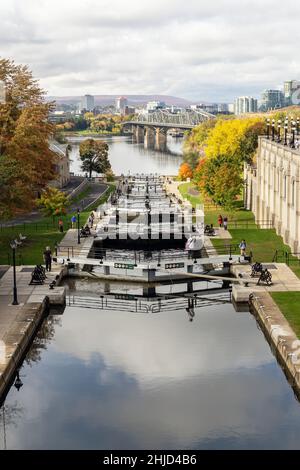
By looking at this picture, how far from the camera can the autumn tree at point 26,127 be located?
221 ft

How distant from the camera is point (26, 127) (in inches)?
2667

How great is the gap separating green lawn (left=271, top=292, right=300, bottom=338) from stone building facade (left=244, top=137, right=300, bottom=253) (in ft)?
37.4

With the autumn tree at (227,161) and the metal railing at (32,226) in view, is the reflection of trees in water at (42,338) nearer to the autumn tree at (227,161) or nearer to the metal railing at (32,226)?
the metal railing at (32,226)

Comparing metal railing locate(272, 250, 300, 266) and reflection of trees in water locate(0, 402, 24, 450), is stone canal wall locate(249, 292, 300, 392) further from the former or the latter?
reflection of trees in water locate(0, 402, 24, 450)

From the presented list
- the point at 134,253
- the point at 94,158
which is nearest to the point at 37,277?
the point at 134,253

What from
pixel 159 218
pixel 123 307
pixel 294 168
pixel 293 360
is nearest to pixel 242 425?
pixel 293 360

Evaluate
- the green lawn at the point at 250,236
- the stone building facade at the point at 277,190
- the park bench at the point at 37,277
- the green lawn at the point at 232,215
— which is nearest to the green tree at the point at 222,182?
the green lawn at the point at 232,215

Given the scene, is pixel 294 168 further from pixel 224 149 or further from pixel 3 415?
pixel 224 149

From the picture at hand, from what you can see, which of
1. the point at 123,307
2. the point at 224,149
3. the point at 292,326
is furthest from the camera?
the point at 224,149

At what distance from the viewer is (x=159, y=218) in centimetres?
7588

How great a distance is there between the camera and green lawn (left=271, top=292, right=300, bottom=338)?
36875mm

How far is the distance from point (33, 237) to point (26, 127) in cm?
1180
